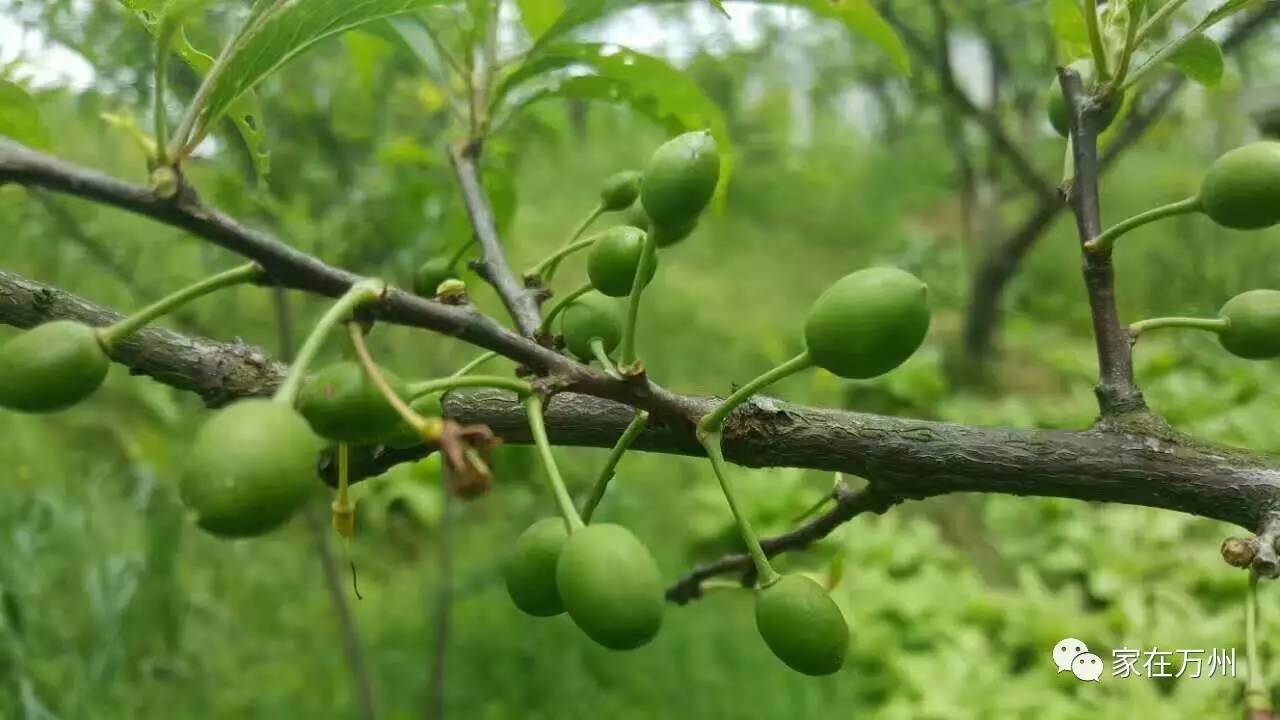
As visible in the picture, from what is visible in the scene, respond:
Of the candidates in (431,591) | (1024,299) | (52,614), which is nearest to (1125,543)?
(431,591)

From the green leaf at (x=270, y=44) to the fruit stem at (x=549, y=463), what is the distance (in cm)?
32

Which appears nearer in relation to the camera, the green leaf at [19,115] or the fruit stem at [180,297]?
the fruit stem at [180,297]

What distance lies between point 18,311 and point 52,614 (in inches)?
96.4

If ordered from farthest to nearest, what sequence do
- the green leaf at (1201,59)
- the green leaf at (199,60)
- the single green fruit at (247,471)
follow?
1. the green leaf at (1201,59)
2. the green leaf at (199,60)
3. the single green fruit at (247,471)

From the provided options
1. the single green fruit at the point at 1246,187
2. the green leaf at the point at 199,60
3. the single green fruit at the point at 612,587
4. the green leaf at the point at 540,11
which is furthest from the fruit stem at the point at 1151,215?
the green leaf at the point at 540,11

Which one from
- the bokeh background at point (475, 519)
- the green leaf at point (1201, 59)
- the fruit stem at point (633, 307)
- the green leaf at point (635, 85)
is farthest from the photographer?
the bokeh background at point (475, 519)

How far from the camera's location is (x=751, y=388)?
739mm

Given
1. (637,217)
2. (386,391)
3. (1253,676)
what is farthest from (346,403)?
(1253,676)

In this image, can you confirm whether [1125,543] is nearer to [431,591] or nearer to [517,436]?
[431,591]

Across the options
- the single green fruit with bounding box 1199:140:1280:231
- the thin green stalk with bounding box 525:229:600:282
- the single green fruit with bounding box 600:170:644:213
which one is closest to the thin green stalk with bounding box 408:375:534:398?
the thin green stalk with bounding box 525:229:600:282

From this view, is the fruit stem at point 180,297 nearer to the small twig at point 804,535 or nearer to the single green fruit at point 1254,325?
the small twig at point 804,535

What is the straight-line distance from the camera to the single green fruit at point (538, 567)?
2.65 ft

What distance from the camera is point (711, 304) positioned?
7145 mm

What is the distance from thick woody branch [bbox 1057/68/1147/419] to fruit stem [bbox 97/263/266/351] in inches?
28.4
